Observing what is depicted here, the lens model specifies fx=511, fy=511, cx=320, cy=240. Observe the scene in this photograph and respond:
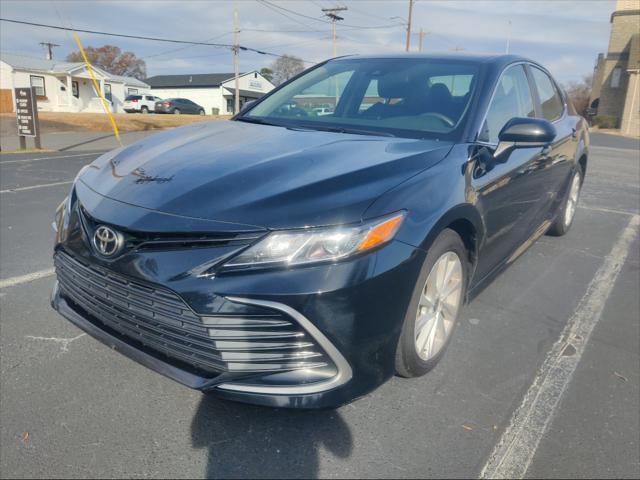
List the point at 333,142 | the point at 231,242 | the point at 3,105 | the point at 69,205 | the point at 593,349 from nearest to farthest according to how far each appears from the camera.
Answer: the point at 231,242 → the point at 69,205 → the point at 333,142 → the point at 593,349 → the point at 3,105

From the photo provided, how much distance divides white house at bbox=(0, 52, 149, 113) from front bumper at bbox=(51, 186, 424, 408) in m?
43.8

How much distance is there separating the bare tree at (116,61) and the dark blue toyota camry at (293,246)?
88.8m

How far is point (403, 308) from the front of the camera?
215cm

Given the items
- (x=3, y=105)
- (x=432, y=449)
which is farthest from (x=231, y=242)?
(x=3, y=105)

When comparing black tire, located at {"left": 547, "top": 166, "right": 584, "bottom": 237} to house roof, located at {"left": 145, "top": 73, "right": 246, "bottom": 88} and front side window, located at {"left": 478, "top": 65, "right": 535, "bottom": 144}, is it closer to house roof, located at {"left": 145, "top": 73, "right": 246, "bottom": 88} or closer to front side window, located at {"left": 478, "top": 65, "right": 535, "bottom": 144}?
front side window, located at {"left": 478, "top": 65, "right": 535, "bottom": 144}

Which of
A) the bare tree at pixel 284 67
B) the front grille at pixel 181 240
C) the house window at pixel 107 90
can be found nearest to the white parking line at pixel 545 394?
the front grille at pixel 181 240

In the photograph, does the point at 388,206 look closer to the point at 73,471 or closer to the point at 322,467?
the point at 322,467

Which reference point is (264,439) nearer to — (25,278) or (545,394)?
(545,394)

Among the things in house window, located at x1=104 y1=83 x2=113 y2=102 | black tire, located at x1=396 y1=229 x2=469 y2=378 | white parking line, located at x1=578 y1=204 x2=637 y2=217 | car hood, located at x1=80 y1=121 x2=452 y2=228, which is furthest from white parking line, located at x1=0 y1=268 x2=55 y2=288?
house window, located at x1=104 y1=83 x2=113 y2=102

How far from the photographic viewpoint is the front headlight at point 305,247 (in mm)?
1894

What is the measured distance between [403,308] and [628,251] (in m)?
4.16

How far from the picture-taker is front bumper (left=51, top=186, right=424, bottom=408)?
187 centimetres

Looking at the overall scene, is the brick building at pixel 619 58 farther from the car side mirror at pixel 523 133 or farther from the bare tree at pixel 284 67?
the car side mirror at pixel 523 133

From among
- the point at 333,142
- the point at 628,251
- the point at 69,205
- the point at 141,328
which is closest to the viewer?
the point at 141,328
